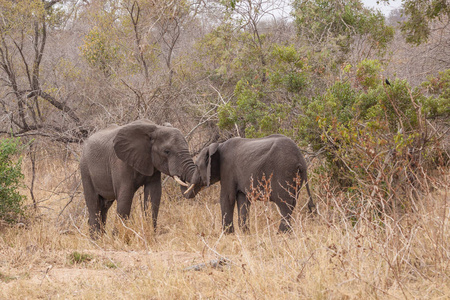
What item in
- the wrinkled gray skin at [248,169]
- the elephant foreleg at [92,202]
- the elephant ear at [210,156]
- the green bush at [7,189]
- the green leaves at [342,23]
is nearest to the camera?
the wrinkled gray skin at [248,169]

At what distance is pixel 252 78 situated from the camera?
36.9 ft

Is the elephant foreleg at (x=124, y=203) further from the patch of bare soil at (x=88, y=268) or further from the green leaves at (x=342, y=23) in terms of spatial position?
the green leaves at (x=342, y=23)

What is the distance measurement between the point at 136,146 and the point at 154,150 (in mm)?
258

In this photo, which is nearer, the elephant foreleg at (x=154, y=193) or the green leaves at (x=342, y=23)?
the elephant foreleg at (x=154, y=193)

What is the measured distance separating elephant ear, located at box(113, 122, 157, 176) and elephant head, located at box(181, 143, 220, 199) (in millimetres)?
644

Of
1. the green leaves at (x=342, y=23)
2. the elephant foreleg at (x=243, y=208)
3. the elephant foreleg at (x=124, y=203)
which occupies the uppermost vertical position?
the green leaves at (x=342, y=23)

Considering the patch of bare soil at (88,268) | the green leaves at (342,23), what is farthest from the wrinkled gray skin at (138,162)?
the green leaves at (342,23)

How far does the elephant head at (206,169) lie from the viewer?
287 inches

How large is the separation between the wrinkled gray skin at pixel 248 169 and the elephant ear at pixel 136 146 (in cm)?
72

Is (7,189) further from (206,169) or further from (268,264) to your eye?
(268,264)

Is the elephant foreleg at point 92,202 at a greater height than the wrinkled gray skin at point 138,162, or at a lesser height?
lesser

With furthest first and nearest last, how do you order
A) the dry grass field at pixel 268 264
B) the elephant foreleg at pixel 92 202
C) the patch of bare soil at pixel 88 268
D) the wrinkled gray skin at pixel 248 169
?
1. the elephant foreleg at pixel 92 202
2. the wrinkled gray skin at pixel 248 169
3. the patch of bare soil at pixel 88 268
4. the dry grass field at pixel 268 264

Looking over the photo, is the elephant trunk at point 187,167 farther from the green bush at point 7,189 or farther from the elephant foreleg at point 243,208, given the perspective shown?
the green bush at point 7,189

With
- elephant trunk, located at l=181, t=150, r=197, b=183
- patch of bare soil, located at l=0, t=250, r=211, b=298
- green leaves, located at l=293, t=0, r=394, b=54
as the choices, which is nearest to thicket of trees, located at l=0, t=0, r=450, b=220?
green leaves, located at l=293, t=0, r=394, b=54
